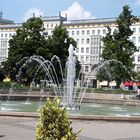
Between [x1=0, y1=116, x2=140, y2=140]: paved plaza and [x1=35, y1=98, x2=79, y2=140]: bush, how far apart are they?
6.10 meters

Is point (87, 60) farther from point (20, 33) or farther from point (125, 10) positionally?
point (125, 10)

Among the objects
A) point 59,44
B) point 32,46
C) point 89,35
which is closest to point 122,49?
point 59,44

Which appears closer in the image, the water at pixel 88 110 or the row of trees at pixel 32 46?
the water at pixel 88 110

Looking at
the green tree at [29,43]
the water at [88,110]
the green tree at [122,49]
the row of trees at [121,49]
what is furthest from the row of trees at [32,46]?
the water at [88,110]

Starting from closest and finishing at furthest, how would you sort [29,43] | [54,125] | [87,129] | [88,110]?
[54,125]
[87,129]
[88,110]
[29,43]

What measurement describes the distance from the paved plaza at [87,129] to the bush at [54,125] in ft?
20.0

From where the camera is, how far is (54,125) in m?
7.21

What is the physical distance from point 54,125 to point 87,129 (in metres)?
9.02

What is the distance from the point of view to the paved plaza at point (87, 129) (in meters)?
14.1

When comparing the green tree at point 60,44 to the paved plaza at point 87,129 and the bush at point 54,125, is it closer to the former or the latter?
the paved plaza at point 87,129

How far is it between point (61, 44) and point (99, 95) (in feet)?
66.0

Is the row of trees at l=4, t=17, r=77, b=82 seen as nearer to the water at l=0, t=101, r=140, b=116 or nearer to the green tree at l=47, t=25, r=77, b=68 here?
the green tree at l=47, t=25, r=77, b=68

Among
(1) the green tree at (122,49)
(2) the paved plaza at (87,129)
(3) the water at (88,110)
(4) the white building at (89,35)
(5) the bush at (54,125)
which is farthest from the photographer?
(4) the white building at (89,35)

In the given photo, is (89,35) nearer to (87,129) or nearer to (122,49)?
(122,49)
